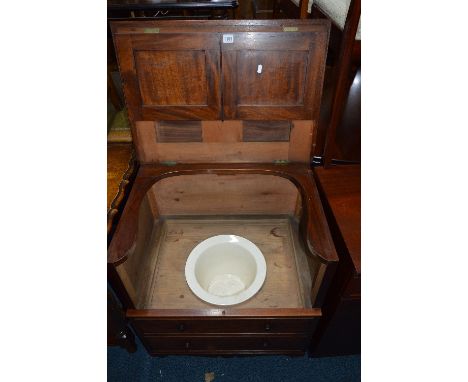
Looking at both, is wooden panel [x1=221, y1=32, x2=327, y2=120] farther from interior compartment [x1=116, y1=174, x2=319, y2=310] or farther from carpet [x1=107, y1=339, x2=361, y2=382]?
carpet [x1=107, y1=339, x2=361, y2=382]

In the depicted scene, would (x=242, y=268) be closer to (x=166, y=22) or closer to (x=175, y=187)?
(x=175, y=187)

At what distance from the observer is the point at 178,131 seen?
1554mm

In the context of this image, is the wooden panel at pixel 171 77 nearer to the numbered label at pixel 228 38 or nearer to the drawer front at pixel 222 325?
the numbered label at pixel 228 38

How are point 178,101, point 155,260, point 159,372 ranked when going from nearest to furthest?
point 178,101, point 155,260, point 159,372

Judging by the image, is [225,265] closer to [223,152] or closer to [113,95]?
[223,152]

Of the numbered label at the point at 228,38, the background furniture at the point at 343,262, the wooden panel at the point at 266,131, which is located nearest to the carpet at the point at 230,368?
the background furniture at the point at 343,262

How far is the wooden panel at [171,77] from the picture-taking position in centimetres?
128

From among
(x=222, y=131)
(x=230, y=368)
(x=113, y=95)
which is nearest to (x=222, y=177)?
(x=222, y=131)

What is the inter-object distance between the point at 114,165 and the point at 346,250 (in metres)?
1.28

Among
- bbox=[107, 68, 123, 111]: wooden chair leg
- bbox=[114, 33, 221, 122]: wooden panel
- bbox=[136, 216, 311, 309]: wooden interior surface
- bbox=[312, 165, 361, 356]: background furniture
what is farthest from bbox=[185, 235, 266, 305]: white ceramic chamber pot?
bbox=[107, 68, 123, 111]: wooden chair leg

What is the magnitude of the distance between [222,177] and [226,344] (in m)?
0.88

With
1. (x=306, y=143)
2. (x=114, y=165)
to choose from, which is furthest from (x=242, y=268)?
(x=114, y=165)

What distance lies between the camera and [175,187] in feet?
5.70

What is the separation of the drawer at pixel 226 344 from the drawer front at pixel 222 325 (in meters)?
0.08
